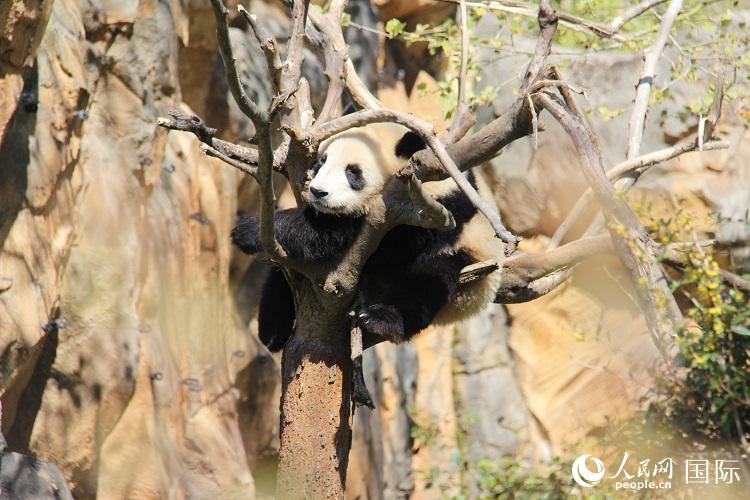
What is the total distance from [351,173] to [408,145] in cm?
29

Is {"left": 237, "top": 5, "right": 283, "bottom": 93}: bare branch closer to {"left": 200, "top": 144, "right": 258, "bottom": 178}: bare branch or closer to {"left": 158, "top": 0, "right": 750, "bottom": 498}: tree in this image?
{"left": 158, "top": 0, "right": 750, "bottom": 498}: tree

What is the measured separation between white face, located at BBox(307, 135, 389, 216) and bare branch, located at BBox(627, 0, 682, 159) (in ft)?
3.55

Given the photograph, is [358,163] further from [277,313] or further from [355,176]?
[277,313]

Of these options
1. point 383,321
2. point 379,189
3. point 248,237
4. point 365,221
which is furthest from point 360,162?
point 383,321

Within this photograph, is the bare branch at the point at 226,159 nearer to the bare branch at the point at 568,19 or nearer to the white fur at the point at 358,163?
the white fur at the point at 358,163

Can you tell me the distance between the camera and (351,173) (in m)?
4.00

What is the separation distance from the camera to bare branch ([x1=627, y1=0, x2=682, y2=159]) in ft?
12.8

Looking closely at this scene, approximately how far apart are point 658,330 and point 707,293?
44 cm

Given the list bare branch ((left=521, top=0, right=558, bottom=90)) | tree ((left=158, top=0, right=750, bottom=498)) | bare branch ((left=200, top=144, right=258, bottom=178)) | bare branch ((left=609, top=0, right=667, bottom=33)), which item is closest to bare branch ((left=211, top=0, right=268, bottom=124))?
tree ((left=158, top=0, right=750, bottom=498))

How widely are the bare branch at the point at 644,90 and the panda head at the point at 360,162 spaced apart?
0.91 m

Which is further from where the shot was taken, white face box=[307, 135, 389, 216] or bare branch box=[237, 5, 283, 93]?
white face box=[307, 135, 389, 216]

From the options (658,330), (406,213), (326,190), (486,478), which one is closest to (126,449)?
(486,478)

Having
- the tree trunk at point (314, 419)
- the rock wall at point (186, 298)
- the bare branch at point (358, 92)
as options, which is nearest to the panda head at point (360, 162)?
the bare branch at point (358, 92)

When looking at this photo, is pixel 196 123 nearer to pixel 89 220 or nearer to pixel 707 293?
pixel 707 293
